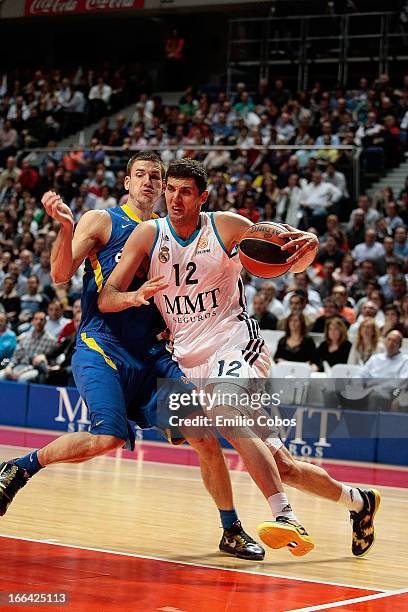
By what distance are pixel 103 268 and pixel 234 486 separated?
12.0 ft

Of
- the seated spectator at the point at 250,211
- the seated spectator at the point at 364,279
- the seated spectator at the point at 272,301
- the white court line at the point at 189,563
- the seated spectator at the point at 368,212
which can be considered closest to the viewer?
the white court line at the point at 189,563

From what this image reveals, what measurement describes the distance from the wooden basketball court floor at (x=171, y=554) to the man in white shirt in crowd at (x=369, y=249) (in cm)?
490

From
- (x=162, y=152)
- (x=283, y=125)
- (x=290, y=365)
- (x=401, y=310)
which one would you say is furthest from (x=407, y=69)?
(x=290, y=365)

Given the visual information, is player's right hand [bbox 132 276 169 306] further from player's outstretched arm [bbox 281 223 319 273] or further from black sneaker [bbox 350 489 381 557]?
black sneaker [bbox 350 489 381 557]

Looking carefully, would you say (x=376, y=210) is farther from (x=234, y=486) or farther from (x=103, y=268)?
(x=103, y=268)

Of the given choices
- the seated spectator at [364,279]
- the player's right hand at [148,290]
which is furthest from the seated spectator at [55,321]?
the player's right hand at [148,290]

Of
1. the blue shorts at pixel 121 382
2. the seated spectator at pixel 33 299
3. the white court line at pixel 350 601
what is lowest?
the white court line at pixel 350 601

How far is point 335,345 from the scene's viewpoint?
11.1 metres

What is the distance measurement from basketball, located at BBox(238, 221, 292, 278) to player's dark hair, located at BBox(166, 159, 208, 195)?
440 millimetres

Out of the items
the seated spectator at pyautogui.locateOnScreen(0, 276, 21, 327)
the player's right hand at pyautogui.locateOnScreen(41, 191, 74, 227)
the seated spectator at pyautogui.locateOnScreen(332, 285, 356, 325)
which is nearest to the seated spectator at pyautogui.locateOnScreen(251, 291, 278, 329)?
the seated spectator at pyautogui.locateOnScreen(332, 285, 356, 325)

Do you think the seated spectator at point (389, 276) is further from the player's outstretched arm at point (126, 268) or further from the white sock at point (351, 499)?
the player's outstretched arm at point (126, 268)

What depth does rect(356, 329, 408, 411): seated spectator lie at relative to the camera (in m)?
10.4

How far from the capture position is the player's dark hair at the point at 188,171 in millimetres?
5051

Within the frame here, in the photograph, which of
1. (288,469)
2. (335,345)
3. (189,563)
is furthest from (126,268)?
(335,345)
